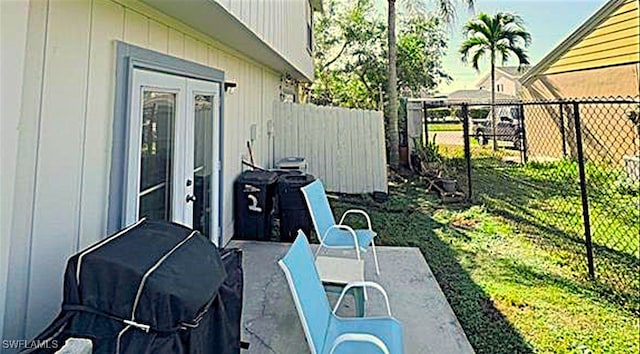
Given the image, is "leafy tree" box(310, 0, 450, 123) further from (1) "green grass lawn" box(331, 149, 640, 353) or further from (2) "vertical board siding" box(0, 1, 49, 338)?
(2) "vertical board siding" box(0, 1, 49, 338)

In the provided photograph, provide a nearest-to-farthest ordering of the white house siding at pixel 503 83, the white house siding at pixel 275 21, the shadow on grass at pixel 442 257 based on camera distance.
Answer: the shadow on grass at pixel 442 257 → the white house siding at pixel 275 21 → the white house siding at pixel 503 83

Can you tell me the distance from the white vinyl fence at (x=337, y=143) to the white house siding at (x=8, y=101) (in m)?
6.83

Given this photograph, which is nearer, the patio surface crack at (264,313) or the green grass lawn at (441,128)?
the patio surface crack at (264,313)

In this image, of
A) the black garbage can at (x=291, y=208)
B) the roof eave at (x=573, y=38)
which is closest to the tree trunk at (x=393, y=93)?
the roof eave at (x=573, y=38)

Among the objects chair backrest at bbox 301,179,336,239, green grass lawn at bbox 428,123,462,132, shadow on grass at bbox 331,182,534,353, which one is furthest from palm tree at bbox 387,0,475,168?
chair backrest at bbox 301,179,336,239

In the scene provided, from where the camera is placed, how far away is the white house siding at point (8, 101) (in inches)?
63.7

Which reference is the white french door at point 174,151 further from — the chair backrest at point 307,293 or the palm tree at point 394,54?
the palm tree at point 394,54

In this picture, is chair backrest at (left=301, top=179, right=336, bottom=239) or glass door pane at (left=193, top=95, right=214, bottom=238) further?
chair backrest at (left=301, top=179, right=336, bottom=239)

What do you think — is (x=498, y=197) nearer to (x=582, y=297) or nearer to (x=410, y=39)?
(x=582, y=297)

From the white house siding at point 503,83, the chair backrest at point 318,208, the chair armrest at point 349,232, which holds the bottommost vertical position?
the chair armrest at point 349,232

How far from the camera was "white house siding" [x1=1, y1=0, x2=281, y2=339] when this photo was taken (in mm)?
1857

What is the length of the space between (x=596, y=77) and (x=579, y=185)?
17.5 ft

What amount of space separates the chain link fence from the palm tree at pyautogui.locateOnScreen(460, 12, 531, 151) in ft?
12.7

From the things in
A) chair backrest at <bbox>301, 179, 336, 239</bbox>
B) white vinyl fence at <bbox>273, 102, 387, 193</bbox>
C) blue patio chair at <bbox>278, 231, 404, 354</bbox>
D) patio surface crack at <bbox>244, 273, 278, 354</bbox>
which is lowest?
patio surface crack at <bbox>244, 273, 278, 354</bbox>
